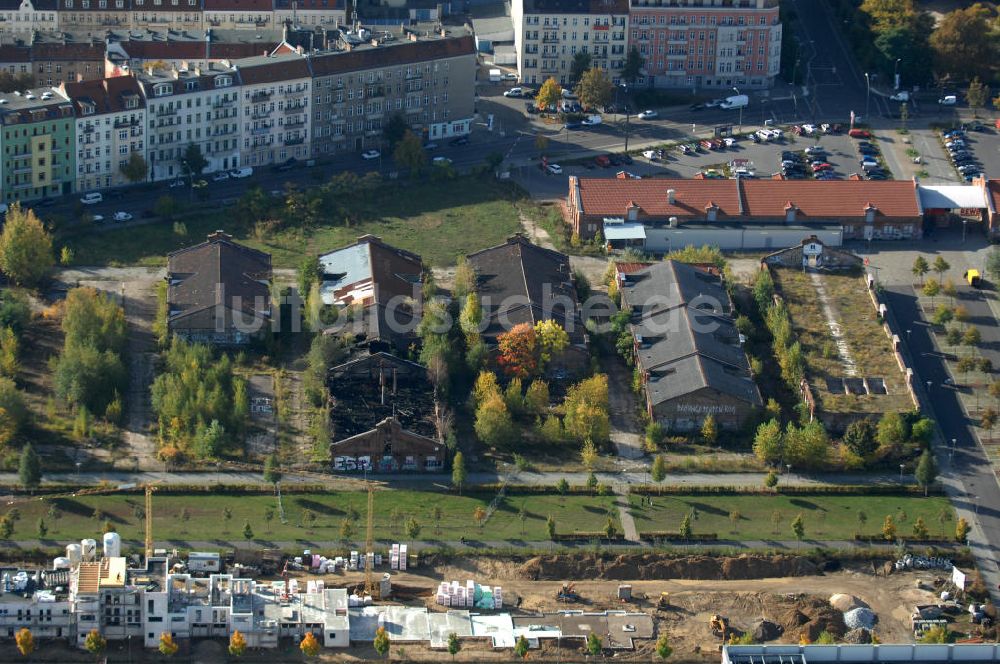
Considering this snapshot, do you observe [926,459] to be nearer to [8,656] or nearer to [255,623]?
[255,623]

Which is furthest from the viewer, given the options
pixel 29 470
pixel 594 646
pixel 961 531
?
pixel 29 470

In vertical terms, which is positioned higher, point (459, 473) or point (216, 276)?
point (216, 276)

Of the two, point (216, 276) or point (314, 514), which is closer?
point (314, 514)

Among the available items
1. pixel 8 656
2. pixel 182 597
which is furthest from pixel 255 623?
pixel 8 656

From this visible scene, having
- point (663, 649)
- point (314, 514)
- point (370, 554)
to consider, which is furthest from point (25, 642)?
point (663, 649)

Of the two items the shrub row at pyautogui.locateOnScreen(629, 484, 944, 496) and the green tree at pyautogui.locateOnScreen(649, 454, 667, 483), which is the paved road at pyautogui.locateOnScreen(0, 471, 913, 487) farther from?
the green tree at pyautogui.locateOnScreen(649, 454, 667, 483)

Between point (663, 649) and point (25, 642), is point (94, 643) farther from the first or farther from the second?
point (663, 649)

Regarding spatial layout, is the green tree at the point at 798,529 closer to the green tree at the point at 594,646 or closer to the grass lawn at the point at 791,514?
the grass lawn at the point at 791,514
